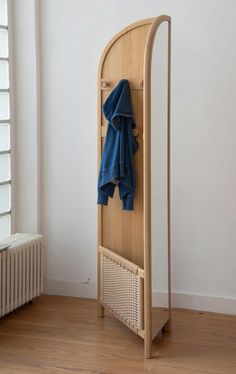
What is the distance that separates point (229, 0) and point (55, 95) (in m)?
1.45

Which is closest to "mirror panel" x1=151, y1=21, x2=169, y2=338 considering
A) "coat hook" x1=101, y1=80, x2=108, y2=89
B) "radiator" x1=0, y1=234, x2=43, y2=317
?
"coat hook" x1=101, y1=80, x2=108, y2=89

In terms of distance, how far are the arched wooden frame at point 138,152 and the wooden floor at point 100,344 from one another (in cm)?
13

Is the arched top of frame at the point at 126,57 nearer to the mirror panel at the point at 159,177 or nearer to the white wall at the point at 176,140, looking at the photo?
the mirror panel at the point at 159,177

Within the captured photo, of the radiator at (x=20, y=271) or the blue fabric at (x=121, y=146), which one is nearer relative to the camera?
the blue fabric at (x=121, y=146)

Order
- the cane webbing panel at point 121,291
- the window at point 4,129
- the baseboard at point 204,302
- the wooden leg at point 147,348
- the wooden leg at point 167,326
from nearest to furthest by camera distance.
A: the wooden leg at point 147,348, the cane webbing panel at point 121,291, the wooden leg at point 167,326, the baseboard at point 204,302, the window at point 4,129

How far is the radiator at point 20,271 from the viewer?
424 centimetres

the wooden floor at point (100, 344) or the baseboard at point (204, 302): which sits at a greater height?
the baseboard at point (204, 302)

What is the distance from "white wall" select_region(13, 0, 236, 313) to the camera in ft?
14.2

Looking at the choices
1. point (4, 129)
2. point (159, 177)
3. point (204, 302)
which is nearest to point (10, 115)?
point (4, 129)

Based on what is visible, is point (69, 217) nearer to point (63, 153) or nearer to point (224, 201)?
point (63, 153)

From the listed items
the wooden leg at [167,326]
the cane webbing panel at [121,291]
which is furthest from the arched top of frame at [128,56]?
the wooden leg at [167,326]

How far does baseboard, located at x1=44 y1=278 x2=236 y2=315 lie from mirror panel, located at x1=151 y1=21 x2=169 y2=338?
515 millimetres

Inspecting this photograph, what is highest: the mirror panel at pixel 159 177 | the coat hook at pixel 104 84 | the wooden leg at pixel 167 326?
the coat hook at pixel 104 84

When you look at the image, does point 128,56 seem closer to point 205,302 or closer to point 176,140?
point 176,140
